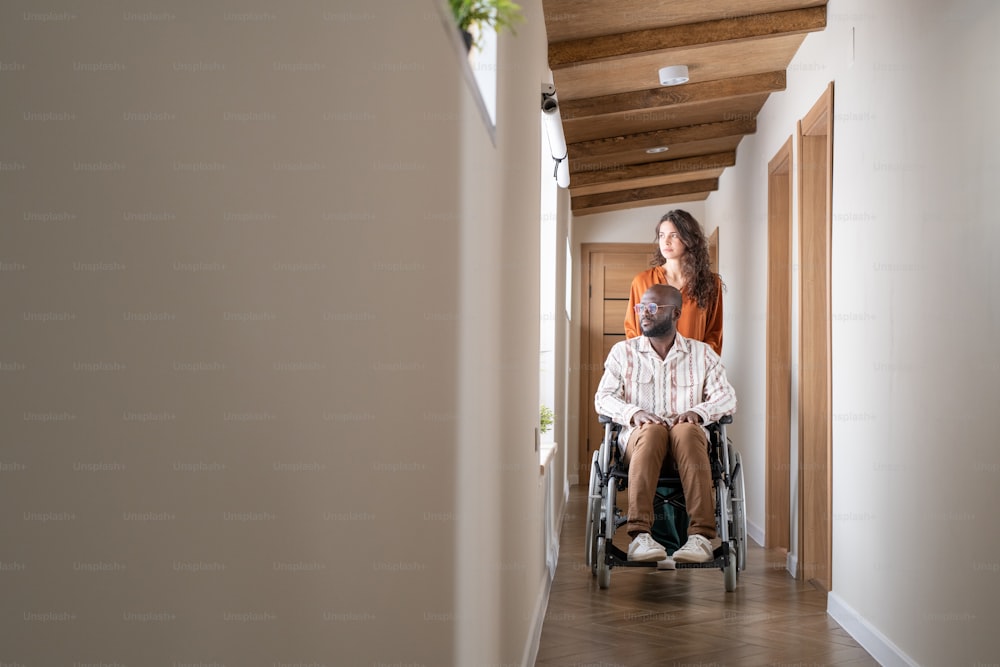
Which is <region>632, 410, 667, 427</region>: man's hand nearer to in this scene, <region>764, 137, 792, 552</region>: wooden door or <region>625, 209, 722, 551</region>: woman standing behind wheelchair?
<region>625, 209, 722, 551</region>: woman standing behind wheelchair

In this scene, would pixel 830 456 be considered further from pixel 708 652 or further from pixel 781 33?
pixel 781 33

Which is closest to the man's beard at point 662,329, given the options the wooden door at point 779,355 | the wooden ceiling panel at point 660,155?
the wooden door at point 779,355

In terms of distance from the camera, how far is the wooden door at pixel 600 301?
9000mm

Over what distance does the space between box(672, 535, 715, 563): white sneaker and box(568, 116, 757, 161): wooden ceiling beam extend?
2911mm

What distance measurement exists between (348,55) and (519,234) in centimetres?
180

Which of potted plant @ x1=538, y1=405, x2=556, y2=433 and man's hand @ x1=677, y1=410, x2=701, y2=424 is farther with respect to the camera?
potted plant @ x1=538, y1=405, x2=556, y2=433

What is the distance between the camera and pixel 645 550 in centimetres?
434

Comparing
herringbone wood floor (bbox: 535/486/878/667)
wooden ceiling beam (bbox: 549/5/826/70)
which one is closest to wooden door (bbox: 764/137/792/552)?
herringbone wood floor (bbox: 535/486/878/667)

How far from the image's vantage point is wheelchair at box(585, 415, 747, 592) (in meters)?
4.36

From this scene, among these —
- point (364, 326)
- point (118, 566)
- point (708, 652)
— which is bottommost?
point (708, 652)

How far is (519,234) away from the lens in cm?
268

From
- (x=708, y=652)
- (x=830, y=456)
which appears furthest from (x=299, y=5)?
(x=830, y=456)

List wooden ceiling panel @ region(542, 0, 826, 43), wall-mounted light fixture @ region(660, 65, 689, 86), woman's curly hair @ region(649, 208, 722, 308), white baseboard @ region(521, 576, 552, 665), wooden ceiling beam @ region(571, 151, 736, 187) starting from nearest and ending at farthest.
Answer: white baseboard @ region(521, 576, 552, 665) → wooden ceiling panel @ region(542, 0, 826, 43) → wall-mounted light fixture @ region(660, 65, 689, 86) → woman's curly hair @ region(649, 208, 722, 308) → wooden ceiling beam @ region(571, 151, 736, 187)

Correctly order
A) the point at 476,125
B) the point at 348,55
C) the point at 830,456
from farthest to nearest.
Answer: the point at 830,456 → the point at 476,125 → the point at 348,55
